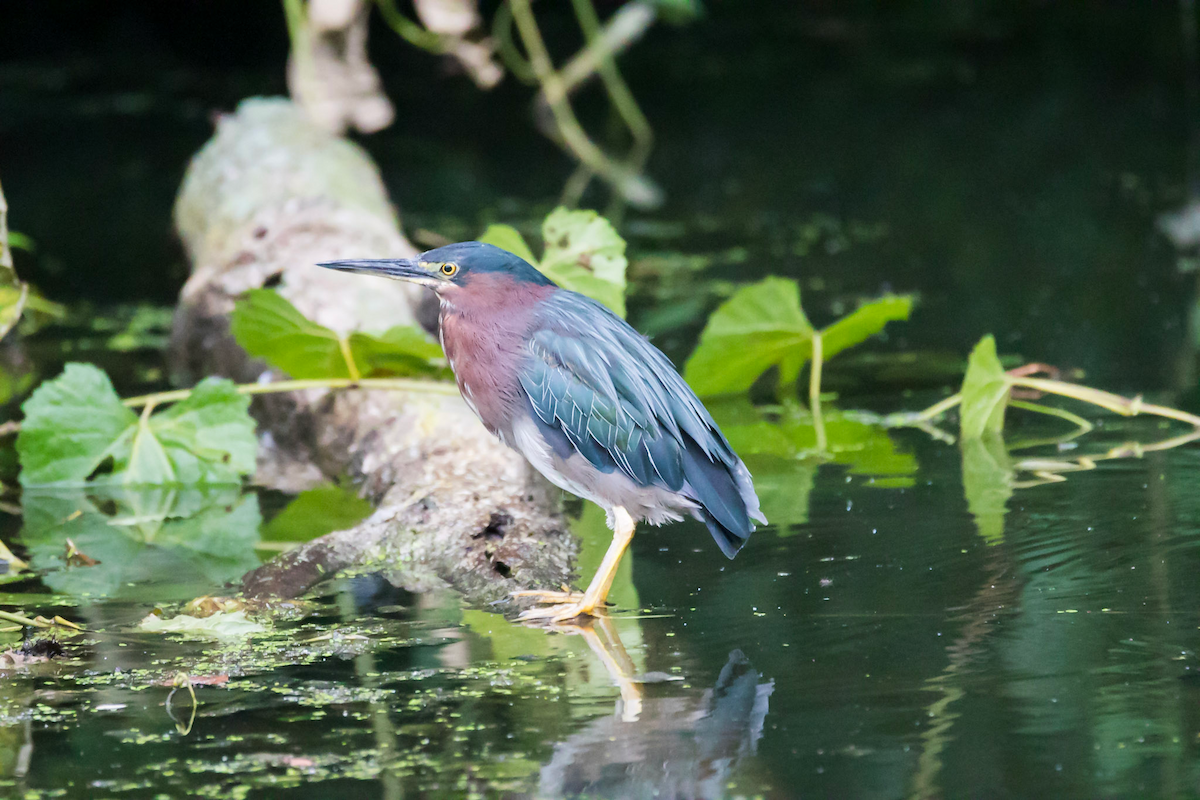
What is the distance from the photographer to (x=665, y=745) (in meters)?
2.31

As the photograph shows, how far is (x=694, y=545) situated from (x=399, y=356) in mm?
1065

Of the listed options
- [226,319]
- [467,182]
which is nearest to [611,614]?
[226,319]

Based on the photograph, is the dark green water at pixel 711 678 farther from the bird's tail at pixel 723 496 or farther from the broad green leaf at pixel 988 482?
the bird's tail at pixel 723 496

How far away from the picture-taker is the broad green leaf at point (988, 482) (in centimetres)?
346

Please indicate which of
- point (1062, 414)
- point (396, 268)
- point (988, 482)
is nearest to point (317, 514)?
point (396, 268)

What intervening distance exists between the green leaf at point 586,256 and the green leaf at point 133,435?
91cm

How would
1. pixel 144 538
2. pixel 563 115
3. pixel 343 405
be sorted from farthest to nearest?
1. pixel 563 115
2. pixel 343 405
3. pixel 144 538

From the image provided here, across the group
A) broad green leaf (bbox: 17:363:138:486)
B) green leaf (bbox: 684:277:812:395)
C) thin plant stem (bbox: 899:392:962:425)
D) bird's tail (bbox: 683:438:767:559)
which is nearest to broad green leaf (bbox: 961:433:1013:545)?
thin plant stem (bbox: 899:392:962:425)

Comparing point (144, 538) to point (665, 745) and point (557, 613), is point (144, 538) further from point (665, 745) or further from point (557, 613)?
point (665, 745)

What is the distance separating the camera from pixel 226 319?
505 cm

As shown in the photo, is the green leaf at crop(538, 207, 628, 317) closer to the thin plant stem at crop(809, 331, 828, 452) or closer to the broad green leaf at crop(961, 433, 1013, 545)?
the thin plant stem at crop(809, 331, 828, 452)

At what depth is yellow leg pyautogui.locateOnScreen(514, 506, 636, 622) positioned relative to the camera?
289 centimetres

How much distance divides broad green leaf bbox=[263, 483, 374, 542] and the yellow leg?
83cm

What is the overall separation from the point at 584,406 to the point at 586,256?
46.5 inches
